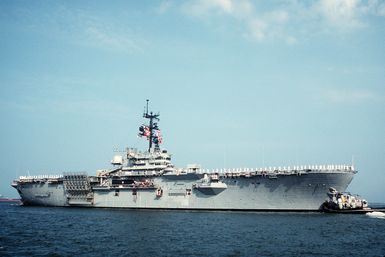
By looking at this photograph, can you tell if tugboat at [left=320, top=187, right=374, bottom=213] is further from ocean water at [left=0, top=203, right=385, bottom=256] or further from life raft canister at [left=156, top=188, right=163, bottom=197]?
life raft canister at [left=156, top=188, right=163, bottom=197]

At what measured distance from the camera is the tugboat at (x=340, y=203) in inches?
1499

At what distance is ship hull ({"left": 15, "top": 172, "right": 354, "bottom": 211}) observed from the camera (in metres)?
37.9

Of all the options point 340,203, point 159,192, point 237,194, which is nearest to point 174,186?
point 159,192

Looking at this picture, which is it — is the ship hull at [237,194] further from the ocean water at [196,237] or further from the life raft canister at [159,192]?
the ocean water at [196,237]

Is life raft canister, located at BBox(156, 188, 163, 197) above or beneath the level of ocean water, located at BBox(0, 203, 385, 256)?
above

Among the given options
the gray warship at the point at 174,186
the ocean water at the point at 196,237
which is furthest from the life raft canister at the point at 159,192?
the ocean water at the point at 196,237

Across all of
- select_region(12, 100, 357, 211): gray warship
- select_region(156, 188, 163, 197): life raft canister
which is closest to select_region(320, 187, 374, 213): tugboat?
select_region(12, 100, 357, 211): gray warship

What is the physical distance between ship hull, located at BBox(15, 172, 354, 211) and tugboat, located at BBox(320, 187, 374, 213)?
0.49 m

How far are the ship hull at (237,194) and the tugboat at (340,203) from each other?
493 millimetres

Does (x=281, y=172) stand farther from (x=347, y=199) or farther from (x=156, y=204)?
(x=156, y=204)

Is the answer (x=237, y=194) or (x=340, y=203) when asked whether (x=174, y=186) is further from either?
(x=340, y=203)

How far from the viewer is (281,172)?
38188 mm

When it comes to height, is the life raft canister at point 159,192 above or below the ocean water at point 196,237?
above

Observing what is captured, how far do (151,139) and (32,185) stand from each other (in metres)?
17.8
